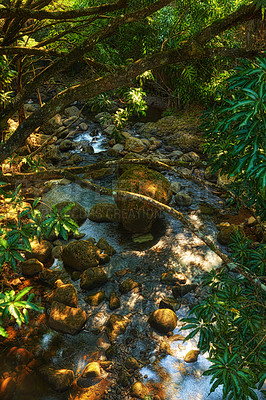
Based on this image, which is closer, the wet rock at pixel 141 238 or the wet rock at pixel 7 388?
the wet rock at pixel 7 388

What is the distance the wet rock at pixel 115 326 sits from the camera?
4176mm

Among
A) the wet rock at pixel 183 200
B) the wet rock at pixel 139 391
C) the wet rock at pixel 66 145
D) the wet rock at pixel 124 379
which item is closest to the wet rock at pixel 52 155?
the wet rock at pixel 66 145

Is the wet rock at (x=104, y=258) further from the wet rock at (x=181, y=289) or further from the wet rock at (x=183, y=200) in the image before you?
the wet rock at (x=183, y=200)

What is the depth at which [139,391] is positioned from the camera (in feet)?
11.2

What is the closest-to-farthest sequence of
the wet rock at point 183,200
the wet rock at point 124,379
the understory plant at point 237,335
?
the understory plant at point 237,335 < the wet rock at point 124,379 < the wet rock at point 183,200

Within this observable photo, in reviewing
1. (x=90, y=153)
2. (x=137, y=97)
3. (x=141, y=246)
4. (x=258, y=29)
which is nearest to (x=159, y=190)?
(x=141, y=246)

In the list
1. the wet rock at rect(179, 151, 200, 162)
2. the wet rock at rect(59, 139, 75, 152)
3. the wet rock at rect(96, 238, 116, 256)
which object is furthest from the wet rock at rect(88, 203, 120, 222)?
the wet rock at rect(59, 139, 75, 152)

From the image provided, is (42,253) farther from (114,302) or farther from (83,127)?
(83,127)

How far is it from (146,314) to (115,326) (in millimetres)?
576

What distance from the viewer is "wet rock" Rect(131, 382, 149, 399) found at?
11.1 feet

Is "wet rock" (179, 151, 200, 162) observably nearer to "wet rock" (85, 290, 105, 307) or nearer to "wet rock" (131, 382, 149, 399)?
"wet rock" (85, 290, 105, 307)

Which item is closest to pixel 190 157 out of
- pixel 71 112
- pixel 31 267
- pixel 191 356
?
pixel 31 267

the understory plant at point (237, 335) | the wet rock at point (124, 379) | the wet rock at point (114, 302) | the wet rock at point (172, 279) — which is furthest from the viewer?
the wet rock at point (172, 279)

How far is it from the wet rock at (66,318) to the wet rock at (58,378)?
0.64 metres
